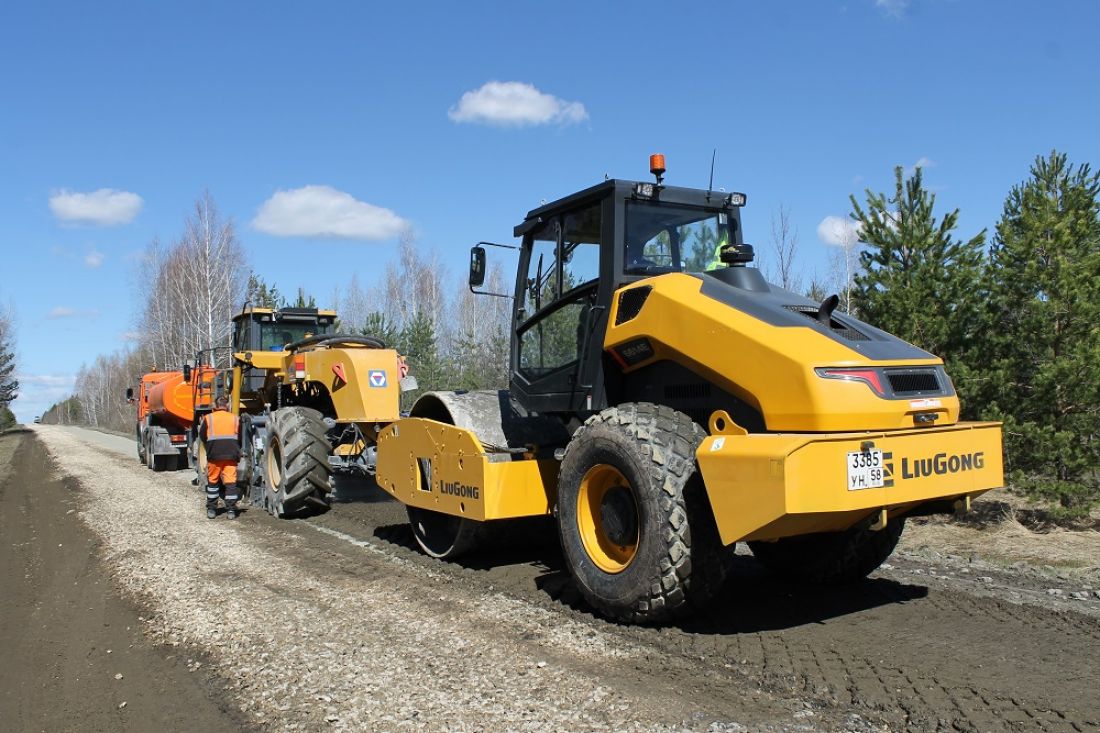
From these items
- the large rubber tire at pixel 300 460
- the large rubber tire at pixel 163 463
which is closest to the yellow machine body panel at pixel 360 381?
the large rubber tire at pixel 300 460

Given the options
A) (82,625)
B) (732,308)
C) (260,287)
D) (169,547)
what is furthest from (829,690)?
(260,287)

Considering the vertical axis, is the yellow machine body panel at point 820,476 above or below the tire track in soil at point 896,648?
above

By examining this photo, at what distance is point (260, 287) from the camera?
32781mm

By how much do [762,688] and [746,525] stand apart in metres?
Answer: 0.76

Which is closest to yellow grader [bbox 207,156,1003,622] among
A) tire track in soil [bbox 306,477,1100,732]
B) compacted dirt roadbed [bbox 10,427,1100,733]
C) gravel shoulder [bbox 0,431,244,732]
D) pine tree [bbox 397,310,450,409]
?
tire track in soil [bbox 306,477,1100,732]

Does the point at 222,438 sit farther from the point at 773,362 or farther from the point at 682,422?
the point at 773,362

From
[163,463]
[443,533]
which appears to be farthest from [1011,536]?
[163,463]

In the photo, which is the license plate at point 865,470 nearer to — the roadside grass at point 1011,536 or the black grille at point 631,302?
the black grille at point 631,302

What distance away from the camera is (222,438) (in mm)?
10914

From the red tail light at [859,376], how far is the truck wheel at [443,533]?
133 inches

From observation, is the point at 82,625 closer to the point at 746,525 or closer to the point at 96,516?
the point at 746,525

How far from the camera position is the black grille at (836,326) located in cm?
496

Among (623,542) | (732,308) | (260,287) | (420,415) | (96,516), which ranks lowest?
(96,516)

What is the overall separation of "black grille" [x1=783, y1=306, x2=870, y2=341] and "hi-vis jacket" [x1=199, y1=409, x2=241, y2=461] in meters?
7.83
